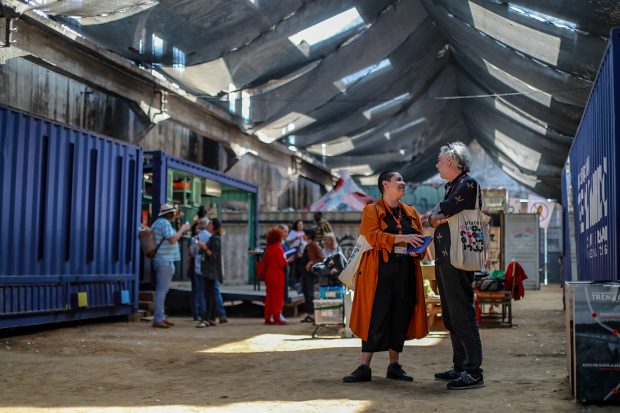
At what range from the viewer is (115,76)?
15086 millimetres

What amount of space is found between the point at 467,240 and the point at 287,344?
168 inches

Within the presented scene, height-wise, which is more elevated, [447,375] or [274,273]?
[274,273]

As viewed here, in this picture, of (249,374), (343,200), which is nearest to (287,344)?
(249,374)

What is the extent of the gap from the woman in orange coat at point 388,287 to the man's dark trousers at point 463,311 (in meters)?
0.39

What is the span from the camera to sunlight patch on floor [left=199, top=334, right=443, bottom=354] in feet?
29.2

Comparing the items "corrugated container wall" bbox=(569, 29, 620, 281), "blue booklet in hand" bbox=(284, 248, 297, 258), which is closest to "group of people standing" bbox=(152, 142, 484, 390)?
"corrugated container wall" bbox=(569, 29, 620, 281)

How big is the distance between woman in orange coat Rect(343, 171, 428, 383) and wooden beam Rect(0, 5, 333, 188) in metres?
7.46

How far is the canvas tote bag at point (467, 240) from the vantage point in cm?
568

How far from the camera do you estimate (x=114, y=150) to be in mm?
12414

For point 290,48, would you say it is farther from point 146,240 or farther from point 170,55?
point 146,240

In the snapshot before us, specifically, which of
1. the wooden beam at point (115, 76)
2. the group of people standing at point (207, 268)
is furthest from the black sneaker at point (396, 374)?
the wooden beam at point (115, 76)

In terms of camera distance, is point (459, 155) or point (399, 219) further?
point (399, 219)

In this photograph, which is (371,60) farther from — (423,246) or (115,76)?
(423,246)

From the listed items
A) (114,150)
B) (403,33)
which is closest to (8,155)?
(114,150)
